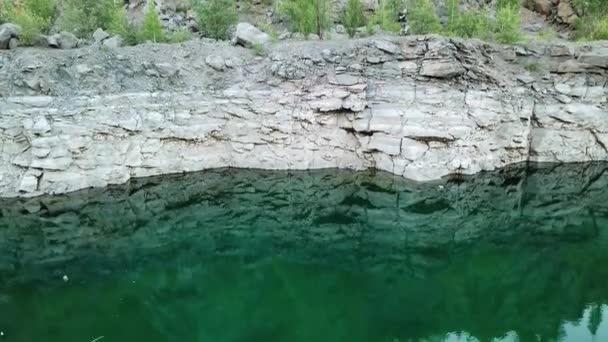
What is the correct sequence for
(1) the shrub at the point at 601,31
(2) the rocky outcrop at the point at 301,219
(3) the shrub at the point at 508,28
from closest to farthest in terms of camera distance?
(2) the rocky outcrop at the point at 301,219, (3) the shrub at the point at 508,28, (1) the shrub at the point at 601,31

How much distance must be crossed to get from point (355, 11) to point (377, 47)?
361cm

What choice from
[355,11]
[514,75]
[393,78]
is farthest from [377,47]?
[514,75]

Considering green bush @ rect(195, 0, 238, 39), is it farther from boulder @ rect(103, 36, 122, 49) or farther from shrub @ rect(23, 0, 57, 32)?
shrub @ rect(23, 0, 57, 32)

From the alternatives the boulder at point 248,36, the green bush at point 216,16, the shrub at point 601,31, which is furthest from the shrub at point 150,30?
the shrub at point 601,31

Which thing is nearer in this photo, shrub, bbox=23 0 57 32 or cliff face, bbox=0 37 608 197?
cliff face, bbox=0 37 608 197

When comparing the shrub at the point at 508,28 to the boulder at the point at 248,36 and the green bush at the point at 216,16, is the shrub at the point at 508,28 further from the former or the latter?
the green bush at the point at 216,16

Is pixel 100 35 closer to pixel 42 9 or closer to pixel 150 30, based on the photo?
pixel 150 30

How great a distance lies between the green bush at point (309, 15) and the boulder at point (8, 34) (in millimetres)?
10495

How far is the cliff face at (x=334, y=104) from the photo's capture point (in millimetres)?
18516

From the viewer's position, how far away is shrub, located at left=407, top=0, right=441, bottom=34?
21859 mm

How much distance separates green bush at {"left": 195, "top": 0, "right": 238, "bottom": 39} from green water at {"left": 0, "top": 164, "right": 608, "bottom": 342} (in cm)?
707

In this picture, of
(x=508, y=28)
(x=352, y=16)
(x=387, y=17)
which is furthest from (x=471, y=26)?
(x=352, y=16)

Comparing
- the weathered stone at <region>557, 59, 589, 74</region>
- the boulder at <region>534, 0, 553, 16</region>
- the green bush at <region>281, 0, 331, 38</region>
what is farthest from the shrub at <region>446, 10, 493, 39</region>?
the boulder at <region>534, 0, 553, 16</region>

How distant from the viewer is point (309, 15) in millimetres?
22109
